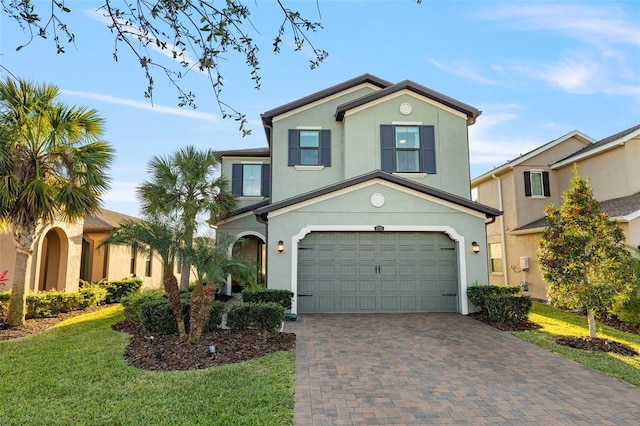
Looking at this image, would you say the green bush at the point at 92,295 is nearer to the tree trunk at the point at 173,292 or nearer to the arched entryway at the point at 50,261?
the arched entryway at the point at 50,261

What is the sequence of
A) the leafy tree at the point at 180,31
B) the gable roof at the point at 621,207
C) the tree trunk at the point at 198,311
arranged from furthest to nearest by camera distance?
the gable roof at the point at 621,207 → the tree trunk at the point at 198,311 → the leafy tree at the point at 180,31

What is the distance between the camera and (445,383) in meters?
5.86

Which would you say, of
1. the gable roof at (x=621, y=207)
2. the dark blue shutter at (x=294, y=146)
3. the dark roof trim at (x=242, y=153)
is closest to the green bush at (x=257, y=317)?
the dark blue shutter at (x=294, y=146)

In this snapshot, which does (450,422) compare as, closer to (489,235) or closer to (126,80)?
(126,80)

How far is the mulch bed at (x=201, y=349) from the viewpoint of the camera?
267 inches

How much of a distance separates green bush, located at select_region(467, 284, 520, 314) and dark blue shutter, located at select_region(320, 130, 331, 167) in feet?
22.0

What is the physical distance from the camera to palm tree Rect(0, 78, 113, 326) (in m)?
10.0

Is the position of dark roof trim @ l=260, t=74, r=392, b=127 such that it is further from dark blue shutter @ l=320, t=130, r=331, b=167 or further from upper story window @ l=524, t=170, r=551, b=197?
upper story window @ l=524, t=170, r=551, b=197

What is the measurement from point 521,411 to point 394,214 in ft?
24.6

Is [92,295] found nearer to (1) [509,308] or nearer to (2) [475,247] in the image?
(2) [475,247]

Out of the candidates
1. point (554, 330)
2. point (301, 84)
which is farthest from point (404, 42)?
point (554, 330)

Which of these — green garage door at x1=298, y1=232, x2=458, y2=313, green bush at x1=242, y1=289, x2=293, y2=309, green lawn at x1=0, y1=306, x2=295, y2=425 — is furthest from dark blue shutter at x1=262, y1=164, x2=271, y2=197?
green lawn at x1=0, y1=306, x2=295, y2=425

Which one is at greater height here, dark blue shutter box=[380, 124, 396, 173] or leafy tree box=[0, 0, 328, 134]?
dark blue shutter box=[380, 124, 396, 173]

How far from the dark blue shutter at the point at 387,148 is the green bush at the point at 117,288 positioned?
11.9 meters
